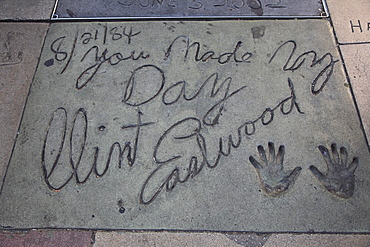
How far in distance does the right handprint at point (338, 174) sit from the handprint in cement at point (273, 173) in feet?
0.60

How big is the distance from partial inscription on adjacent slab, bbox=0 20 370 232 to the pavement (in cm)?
6

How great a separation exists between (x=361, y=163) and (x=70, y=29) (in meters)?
2.68

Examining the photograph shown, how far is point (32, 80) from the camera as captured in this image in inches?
103

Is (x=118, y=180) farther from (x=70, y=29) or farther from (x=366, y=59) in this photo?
(x=366, y=59)

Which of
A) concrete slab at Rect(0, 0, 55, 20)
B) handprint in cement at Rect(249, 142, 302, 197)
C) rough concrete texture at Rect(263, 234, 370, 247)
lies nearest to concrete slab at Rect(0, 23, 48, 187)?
concrete slab at Rect(0, 0, 55, 20)

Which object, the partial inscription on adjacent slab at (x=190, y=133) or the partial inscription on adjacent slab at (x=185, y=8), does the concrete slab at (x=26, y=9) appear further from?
the partial inscription on adjacent slab at (x=190, y=133)

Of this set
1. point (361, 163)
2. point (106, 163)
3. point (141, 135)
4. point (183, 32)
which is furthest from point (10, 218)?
point (361, 163)

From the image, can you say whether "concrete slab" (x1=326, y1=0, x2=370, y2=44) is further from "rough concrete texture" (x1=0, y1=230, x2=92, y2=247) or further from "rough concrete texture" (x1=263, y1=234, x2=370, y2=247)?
"rough concrete texture" (x1=0, y1=230, x2=92, y2=247)

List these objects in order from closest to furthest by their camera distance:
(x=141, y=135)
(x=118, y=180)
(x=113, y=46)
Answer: (x=118, y=180), (x=141, y=135), (x=113, y=46)

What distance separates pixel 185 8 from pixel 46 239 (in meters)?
2.33

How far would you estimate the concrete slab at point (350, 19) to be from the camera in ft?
9.21

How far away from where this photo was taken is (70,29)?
290cm

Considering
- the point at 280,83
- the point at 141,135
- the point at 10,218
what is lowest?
the point at 10,218

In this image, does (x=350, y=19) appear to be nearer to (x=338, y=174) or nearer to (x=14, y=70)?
(x=338, y=174)
